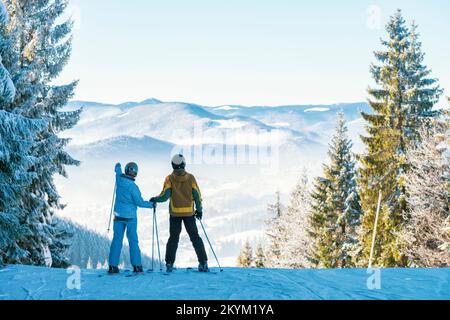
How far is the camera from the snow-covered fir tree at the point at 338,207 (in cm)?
2889

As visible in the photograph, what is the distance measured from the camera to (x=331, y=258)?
29219 mm

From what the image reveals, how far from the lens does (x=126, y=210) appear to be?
30.3 feet

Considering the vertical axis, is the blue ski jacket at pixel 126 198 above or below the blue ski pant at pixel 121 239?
above

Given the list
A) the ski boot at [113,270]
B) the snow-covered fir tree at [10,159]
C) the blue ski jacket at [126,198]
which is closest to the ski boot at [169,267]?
the ski boot at [113,270]

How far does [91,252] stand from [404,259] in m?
97.2

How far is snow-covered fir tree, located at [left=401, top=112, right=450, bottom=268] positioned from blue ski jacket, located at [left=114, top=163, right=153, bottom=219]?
16.7m

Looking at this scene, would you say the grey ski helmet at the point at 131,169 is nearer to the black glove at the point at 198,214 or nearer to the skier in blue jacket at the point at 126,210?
the skier in blue jacket at the point at 126,210

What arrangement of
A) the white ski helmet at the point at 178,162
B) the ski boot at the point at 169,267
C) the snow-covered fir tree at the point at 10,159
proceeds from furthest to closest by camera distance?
the snow-covered fir tree at the point at 10,159
the ski boot at the point at 169,267
the white ski helmet at the point at 178,162

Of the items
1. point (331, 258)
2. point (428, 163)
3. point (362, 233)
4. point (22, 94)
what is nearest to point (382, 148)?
point (428, 163)

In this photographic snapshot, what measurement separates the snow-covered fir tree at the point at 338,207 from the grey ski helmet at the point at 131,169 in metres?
21.4

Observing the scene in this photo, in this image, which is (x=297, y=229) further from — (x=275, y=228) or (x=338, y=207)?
(x=338, y=207)

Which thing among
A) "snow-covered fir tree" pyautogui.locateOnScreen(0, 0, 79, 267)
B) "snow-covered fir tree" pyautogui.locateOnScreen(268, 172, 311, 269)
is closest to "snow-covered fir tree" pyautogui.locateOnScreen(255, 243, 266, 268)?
"snow-covered fir tree" pyautogui.locateOnScreen(268, 172, 311, 269)

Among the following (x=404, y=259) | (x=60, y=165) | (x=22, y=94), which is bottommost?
(x=404, y=259)
